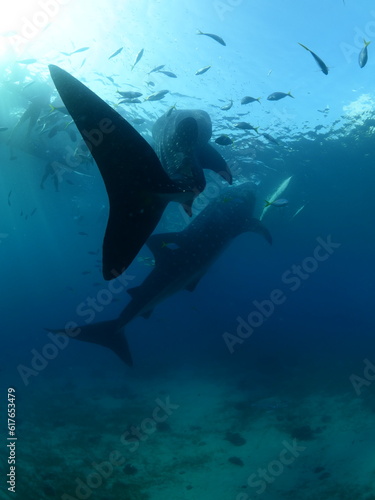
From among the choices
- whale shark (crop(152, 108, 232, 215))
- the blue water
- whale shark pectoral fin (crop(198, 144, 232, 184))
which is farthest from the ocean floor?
whale shark pectoral fin (crop(198, 144, 232, 184))

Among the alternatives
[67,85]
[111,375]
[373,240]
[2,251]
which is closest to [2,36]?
[67,85]

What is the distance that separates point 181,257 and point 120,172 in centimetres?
565

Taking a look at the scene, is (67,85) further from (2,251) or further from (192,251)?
(2,251)

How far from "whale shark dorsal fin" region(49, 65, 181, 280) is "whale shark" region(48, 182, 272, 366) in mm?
5131

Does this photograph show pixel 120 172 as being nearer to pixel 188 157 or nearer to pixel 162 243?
pixel 188 157

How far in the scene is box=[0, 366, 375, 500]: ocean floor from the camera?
400 inches

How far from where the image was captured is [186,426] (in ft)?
49.2

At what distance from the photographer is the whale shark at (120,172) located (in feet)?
6.54

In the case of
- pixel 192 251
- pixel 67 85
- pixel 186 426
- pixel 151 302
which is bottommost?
pixel 186 426

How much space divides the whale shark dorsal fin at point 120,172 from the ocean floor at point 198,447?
8286mm

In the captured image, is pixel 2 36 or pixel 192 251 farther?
pixel 2 36

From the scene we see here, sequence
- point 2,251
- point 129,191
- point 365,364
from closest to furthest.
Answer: point 129,191, point 365,364, point 2,251

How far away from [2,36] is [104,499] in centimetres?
1695

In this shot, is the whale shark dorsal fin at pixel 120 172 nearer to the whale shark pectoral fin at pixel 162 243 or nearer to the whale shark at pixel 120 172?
the whale shark at pixel 120 172
